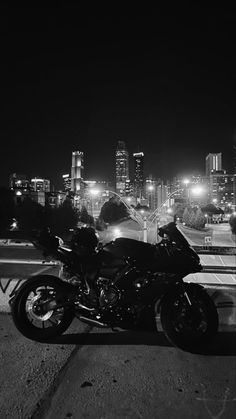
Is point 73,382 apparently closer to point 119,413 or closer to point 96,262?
point 119,413

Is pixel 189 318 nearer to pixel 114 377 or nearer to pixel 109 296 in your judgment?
pixel 109 296

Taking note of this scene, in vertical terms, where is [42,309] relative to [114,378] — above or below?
above

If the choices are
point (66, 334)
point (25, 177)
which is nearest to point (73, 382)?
point (66, 334)

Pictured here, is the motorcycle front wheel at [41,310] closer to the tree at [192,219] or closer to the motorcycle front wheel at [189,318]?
the motorcycle front wheel at [189,318]

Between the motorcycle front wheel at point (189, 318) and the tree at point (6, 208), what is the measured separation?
70.8 metres

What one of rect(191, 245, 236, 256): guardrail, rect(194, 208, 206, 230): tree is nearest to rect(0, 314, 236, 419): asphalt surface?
rect(191, 245, 236, 256): guardrail

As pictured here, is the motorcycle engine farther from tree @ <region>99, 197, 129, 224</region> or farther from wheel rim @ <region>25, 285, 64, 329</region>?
tree @ <region>99, 197, 129, 224</region>

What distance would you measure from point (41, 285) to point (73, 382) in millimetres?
1339

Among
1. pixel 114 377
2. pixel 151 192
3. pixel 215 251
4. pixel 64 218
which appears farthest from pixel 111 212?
pixel 114 377

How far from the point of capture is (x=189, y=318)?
3967 millimetres

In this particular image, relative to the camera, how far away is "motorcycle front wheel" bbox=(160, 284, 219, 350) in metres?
3.90

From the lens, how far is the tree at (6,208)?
73.9 meters

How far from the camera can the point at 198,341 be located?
12.7 ft

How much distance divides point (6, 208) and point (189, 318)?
3081 inches
